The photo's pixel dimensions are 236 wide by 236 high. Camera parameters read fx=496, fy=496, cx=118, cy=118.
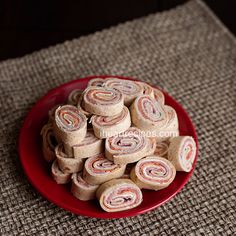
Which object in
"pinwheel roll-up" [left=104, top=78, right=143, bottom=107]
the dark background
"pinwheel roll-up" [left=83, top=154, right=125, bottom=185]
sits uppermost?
"pinwheel roll-up" [left=104, top=78, right=143, bottom=107]

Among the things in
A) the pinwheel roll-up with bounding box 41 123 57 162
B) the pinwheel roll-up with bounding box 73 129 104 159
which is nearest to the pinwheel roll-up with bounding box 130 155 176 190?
the pinwheel roll-up with bounding box 73 129 104 159

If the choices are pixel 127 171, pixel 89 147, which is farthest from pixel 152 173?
pixel 89 147

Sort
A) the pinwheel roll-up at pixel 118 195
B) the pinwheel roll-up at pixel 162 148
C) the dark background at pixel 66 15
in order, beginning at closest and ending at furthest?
the pinwheel roll-up at pixel 118 195, the pinwheel roll-up at pixel 162 148, the dark background at pixel 66 15

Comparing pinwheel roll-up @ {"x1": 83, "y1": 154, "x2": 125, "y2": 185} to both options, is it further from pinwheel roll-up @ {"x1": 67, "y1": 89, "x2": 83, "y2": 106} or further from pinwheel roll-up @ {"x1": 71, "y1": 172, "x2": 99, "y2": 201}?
pinwheel roll-up @ {"x1": 67, "y1": 89, "x2": 83, "y2": 106}

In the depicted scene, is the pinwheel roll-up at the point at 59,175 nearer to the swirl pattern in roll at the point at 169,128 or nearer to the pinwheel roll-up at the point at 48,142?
the pinwheel roll-up at the point at 48,142

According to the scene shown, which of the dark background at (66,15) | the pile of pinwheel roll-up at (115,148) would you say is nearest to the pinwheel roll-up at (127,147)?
the pile of pinwheel roll-up at (115,148)

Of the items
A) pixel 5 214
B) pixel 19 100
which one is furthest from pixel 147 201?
pixel 19 100

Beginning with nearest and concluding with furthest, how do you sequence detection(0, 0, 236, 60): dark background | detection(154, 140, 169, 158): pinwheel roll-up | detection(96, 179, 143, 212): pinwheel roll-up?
1. detection(96, 179, 143, 212): pinwheel roll-up
2. detection(154, 140, 169, 158): pinwheel roll-up
3. detection(0, 0, 236, 60): dark background
